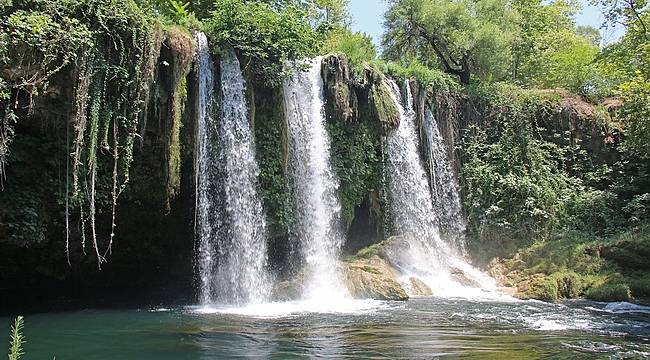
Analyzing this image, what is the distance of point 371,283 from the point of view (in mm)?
14039

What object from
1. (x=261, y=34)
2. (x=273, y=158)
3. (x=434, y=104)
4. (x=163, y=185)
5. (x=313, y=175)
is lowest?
(x=163, y=185)

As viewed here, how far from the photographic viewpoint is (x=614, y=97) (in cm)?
2262

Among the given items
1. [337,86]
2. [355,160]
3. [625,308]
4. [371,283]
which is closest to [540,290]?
[625,308]

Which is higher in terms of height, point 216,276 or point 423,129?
point 423,129

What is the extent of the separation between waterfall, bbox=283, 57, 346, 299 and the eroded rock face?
1.49 ft

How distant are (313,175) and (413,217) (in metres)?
3.98

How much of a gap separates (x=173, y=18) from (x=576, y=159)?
48.6 ft

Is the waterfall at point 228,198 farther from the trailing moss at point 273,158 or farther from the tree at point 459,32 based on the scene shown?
the tree at point 459,32

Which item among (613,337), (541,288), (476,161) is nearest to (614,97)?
(476,161)

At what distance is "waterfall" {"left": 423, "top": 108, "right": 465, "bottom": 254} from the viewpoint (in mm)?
19000

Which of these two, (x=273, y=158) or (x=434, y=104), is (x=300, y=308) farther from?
(x=434, y=104)

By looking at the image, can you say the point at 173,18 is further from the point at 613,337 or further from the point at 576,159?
the point at 576,159

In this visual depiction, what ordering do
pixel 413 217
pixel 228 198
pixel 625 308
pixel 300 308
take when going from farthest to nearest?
pixel 413 217
pixel 228 198
pixel 625 308
pixel 300 308

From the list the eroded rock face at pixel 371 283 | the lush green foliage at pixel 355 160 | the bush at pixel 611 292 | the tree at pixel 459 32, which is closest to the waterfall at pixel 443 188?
the lush green foliage at pixel 355 160
